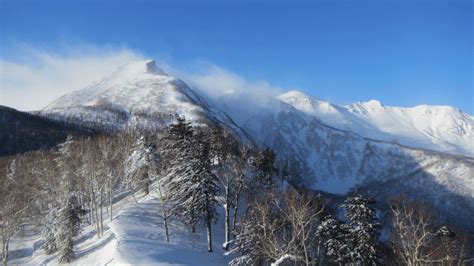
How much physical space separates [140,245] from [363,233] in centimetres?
2395

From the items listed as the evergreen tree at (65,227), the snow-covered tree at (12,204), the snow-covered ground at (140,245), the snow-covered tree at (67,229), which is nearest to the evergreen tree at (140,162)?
the snow-covered ground at (140,245)

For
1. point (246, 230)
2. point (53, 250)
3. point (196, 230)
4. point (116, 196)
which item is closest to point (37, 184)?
point (116, 196)

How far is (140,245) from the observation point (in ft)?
167

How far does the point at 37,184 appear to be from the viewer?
86.1 metres

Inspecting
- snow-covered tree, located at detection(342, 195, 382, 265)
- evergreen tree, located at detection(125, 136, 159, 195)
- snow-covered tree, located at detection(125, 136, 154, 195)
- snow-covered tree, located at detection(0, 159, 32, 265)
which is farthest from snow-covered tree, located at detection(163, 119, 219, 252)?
snow-covered tree, located at detection(0, 159, 32, 265)

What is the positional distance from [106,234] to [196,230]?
37.5 feet

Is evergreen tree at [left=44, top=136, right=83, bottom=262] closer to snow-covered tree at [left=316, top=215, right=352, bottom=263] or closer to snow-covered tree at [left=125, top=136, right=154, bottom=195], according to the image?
snow-covered tree at [left=125, top=136, right=154, bottom=195]

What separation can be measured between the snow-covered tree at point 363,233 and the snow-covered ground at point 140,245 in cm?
1441

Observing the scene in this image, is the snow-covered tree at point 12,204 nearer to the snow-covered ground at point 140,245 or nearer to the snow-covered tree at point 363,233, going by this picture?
the snow-covered ground at point 140,245

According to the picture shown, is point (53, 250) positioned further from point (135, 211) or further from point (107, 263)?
point (107, 263)

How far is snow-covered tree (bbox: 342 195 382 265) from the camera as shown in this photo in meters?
49.0

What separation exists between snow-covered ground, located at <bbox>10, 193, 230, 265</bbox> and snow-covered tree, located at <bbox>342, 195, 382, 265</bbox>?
567 inches

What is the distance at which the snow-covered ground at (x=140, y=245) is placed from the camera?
4862cm

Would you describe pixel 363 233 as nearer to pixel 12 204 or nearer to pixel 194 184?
pixel 194 184
